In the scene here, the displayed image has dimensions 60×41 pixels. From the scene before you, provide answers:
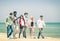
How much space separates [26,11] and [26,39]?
0.58m

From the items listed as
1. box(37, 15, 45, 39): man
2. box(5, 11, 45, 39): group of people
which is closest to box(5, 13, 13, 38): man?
box(5, 11, 45, 39): group of people

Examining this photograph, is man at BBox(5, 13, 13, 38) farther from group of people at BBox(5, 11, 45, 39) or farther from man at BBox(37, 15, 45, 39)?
man at BBox(37, 15, 45, 39)

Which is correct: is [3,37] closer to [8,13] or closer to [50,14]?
[8,13]

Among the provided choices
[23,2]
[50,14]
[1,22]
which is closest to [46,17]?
[50,14]

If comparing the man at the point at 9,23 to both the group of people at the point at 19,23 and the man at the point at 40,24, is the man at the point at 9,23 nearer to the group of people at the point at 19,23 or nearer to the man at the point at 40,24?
the group of people at the point at 19,23

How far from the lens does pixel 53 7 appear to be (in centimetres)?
575

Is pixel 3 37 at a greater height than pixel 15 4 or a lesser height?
lesser

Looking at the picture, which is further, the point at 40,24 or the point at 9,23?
the point at 40,24

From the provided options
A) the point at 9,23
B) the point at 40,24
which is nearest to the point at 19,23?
the point at 9,23

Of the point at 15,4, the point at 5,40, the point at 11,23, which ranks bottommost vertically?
the point at 5,40

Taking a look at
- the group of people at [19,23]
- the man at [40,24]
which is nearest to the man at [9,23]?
the group of people at [19,23]

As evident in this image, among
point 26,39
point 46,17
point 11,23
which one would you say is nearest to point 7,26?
point 11,23

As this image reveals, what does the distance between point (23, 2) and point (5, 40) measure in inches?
34.1

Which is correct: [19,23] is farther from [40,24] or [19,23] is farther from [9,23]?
[40,24]
